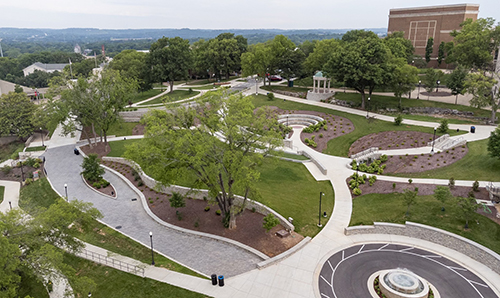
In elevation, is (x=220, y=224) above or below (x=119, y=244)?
above

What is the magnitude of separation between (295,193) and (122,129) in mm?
37005

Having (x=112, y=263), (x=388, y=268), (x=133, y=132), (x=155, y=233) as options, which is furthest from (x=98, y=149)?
(x=388, y=268)

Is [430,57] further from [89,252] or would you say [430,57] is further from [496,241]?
[89,252]

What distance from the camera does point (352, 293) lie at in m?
21.9

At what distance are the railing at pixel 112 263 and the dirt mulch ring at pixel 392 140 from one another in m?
30.4

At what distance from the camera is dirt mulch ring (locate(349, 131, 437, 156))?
43000 millimetres

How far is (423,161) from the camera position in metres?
37.7

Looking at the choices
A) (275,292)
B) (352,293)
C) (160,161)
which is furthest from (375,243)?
(160,161)

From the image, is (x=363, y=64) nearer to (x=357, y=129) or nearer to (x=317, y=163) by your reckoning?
(x=357, y=129)

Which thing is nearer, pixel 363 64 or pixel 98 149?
pixel 98 149

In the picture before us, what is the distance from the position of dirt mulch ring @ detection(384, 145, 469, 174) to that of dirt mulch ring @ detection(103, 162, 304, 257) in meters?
16.6

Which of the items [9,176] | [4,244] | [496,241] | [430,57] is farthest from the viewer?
[430,57]

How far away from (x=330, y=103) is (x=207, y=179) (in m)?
42.6

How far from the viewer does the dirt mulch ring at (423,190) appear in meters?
27.8
